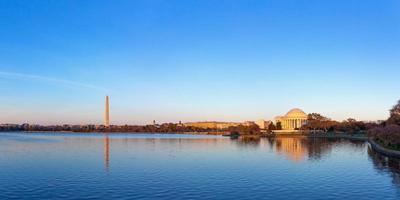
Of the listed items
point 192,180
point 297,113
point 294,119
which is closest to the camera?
point 192,180

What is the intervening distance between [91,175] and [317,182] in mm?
13739

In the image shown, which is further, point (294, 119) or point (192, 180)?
point (294, 119)

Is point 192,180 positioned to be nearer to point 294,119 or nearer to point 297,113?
point 294,119

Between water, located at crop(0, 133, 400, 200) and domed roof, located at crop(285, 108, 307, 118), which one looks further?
domed roof, located at crop(285, 108, 307, 118)

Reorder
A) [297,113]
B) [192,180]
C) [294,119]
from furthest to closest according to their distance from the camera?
1. [297,113]
2. [294,119]
3. [192,180]

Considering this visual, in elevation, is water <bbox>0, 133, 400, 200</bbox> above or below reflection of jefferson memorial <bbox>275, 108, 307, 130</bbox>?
below

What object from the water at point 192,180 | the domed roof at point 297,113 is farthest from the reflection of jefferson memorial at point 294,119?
the water at point 192,180

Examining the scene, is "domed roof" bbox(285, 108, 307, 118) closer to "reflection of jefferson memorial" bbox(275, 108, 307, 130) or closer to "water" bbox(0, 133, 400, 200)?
"reflection of jefferson memorial" bbox(275, 108, 307, 130)

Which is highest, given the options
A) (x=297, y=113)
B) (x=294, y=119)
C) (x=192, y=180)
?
(x=297, y=113)

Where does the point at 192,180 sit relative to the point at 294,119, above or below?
below

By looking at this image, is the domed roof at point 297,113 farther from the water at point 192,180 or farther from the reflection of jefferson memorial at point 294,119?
the water at point 192,180

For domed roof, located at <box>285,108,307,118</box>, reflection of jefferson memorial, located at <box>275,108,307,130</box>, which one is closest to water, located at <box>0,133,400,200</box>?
reflection of jefferson memorial, located at <box>275,108,307,130</box>

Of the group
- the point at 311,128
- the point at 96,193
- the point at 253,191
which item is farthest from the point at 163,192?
the point at 311,128

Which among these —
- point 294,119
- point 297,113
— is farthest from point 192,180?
point 297,113
